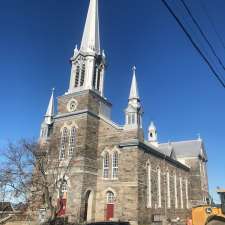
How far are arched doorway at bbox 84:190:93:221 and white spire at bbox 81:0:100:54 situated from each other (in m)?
19.2

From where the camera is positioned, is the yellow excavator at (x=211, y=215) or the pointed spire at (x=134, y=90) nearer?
the yellow excavator at (x=211, y=215)

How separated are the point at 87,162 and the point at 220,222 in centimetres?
2000

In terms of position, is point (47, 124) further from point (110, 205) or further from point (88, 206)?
point (110, 205)

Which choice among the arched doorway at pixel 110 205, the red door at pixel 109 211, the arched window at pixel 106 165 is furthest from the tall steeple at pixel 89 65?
the red door at pixel 109 211

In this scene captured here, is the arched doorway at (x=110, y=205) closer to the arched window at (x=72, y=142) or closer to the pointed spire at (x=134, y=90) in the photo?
the arched window at (x=72, y=142)

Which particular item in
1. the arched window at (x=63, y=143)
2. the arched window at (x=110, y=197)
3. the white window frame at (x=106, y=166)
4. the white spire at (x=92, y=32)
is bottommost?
the arched window at (x=110, y=197)

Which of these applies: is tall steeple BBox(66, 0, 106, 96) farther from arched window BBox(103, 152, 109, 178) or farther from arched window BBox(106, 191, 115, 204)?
arched window BBox(106, 191, 115, 204)

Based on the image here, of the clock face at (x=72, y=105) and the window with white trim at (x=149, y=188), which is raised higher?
the clock face at (x=72, y=105)

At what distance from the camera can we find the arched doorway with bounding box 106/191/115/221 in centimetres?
2988

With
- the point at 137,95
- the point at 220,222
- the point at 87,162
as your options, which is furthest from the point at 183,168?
the point at 220,222

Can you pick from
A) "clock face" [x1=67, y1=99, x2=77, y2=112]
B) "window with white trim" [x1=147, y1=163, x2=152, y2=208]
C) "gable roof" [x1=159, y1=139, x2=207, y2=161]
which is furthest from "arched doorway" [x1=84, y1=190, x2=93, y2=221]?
"gable roof" [x1=159, y1=139, x2=207, y2=161]

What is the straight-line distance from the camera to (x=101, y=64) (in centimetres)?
3881

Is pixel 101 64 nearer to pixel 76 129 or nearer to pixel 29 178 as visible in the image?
pixel 76 129

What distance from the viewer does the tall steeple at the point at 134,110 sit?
32419 mm
